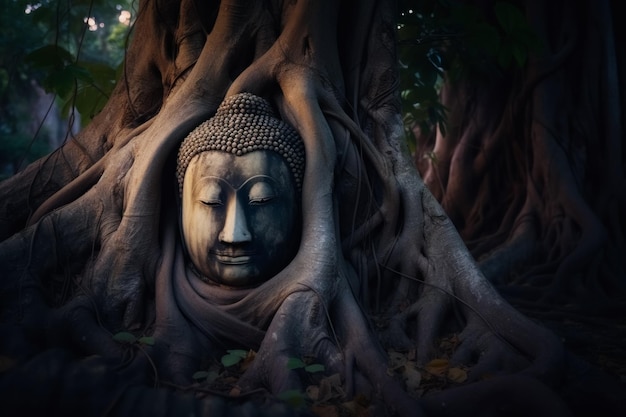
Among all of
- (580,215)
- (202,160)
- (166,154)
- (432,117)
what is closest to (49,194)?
(166,154)

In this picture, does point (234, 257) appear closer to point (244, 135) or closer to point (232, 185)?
point (232, 185)

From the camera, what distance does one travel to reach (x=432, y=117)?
560 cm

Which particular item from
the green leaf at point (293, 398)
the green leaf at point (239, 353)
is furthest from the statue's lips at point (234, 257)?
the green leaf at point (293, 398)

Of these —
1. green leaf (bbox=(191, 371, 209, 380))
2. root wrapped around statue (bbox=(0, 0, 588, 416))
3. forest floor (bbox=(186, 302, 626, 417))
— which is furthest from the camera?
green leaf (bbox=(191, 371, 209, 380))

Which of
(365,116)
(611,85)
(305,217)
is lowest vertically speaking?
(305,217)

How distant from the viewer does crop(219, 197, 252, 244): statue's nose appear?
276 cm

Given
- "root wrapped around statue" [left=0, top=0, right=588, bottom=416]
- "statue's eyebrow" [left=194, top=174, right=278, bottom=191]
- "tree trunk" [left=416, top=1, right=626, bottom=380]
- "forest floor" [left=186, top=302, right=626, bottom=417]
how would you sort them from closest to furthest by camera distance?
"forest floor" [left=186, top=302, right=626, bottom=417], "root wrapped around statue" [left=0, top=0, right=588, bottom=416], "statue's eyebrow" [left=194, top=174, right=278, bottom=191], "tree trunk" [left=416, top=1, right=626, bottom=380]

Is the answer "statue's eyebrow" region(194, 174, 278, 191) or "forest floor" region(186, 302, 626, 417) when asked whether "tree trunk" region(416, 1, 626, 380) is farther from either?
"statue's eyebrow" region(194, 174, 278, 191)

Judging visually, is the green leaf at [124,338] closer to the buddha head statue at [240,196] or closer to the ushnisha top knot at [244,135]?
the buddha head statue at [240,196]

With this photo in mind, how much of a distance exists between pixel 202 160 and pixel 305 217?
2.06ft

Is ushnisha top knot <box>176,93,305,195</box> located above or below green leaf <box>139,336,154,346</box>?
above

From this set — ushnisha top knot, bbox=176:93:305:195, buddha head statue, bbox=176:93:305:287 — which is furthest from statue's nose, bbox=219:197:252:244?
ushnisha top knot, bbox=176:93:305:195

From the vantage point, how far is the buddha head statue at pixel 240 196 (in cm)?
285

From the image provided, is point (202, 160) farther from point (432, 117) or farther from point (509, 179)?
point (509, 179)
